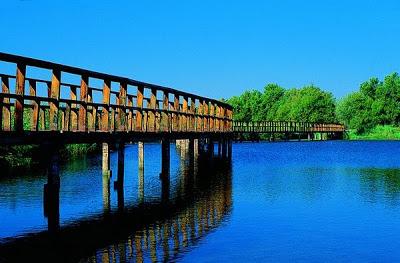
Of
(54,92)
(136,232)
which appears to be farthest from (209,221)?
(54,92)

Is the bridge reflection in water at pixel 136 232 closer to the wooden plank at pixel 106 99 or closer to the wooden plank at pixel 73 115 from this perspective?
the wooden plank at pixel 106 99

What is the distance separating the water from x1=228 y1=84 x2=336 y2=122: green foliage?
9948 cm

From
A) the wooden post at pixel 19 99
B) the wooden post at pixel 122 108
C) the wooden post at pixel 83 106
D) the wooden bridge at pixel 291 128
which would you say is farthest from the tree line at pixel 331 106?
the wooden post at pixel 19 99

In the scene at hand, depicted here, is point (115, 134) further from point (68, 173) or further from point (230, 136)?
point (230, 136)

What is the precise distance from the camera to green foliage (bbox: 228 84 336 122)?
130250 mm

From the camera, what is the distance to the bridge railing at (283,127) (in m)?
100

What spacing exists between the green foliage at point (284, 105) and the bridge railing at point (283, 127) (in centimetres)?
939

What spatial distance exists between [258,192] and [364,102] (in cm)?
10256

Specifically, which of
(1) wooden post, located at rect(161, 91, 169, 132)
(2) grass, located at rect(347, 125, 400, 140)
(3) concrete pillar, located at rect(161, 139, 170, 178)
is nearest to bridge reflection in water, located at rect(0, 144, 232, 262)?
(1) wooden post, located at rect(161, 91, 169, 132)

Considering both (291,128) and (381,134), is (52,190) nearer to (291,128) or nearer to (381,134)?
(291,128)

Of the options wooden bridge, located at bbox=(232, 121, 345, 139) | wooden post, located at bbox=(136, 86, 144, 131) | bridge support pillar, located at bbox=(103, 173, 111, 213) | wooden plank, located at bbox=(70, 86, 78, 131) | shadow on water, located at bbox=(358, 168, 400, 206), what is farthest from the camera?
wooden bridge, located at bbox=(232, 121, 345, 139)

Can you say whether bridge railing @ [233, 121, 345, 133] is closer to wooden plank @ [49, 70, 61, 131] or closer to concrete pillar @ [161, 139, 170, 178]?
concrete pillar @ [161, 139, 170, 178]

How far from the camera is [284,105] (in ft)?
456

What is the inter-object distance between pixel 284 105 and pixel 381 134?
2530 centimetres
